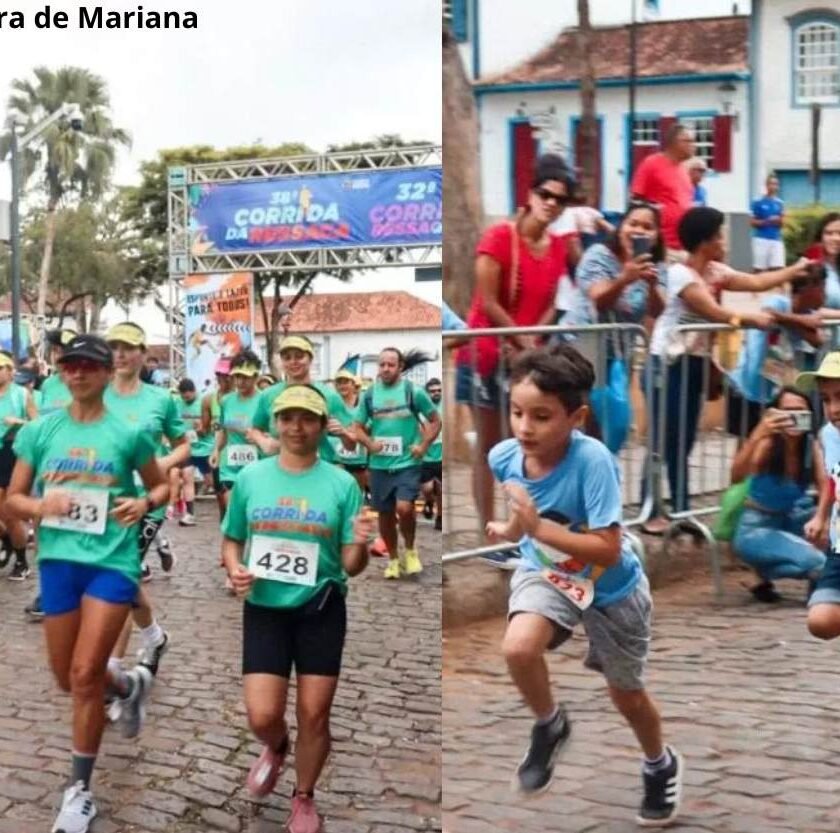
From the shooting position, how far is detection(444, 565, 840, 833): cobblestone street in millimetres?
2061

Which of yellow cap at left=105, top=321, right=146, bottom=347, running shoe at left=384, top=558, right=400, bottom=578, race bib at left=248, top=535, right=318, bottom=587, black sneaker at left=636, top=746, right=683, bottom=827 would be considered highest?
yellow cap at left=105, top=321, right=146, bottom=347

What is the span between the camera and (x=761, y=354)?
2002 millimetres

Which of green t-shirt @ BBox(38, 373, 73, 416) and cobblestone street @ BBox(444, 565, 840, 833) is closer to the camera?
cobblestone street @ BBox(444, 565, 840, 833)

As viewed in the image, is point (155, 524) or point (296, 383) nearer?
point (296, 383)

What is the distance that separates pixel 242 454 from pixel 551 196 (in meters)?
1.03

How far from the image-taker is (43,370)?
8.78 ft

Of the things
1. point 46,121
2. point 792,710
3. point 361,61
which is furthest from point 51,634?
point 792,710

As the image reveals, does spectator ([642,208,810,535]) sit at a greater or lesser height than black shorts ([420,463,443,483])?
greater

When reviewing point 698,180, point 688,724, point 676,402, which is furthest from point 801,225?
point 688,724

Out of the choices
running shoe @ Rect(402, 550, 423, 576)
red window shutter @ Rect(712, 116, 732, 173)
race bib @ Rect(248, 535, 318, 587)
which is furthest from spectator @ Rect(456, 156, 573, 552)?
race bib @ Rect(248, 535, 318, 587)

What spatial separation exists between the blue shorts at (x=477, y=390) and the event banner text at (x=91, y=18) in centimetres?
93

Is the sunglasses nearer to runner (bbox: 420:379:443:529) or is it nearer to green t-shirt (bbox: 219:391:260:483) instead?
runner (bbox: 420:379:443:529)

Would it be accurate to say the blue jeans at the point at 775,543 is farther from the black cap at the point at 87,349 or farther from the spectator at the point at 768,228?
the black cap at the point at 87,349

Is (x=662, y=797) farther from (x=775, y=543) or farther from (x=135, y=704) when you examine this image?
(x=135, y=704)
